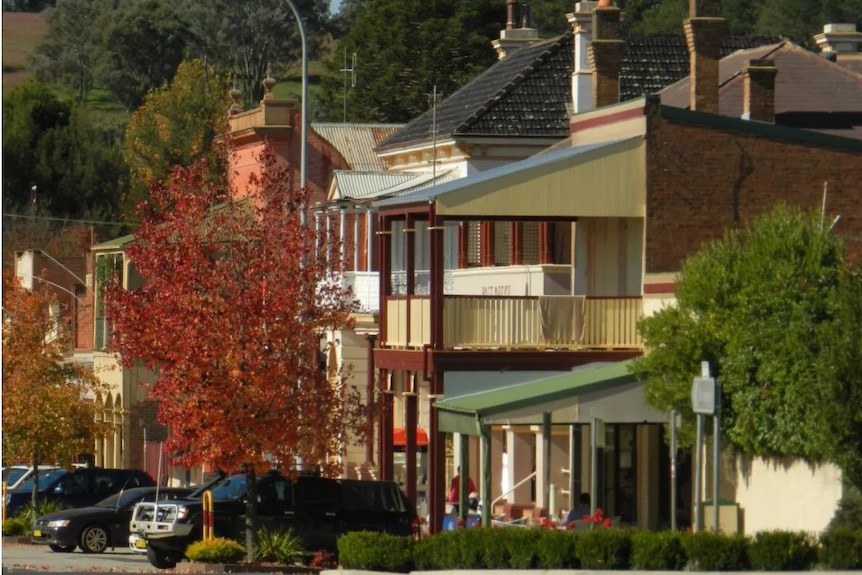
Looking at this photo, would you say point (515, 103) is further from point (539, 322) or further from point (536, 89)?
point (539, 322)

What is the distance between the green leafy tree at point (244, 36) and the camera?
406 feet

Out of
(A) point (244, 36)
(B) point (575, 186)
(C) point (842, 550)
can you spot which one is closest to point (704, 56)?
(B) point (575, 186)

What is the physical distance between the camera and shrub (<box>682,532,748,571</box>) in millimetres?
22016

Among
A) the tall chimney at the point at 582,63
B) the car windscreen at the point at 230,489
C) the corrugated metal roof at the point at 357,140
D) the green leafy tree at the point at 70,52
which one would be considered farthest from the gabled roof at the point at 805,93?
the green leafy tree at the point at 70,52

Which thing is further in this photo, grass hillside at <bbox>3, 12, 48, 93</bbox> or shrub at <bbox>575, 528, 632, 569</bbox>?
grass hillside at <bbox>3, 12, 48, 93</bbox>

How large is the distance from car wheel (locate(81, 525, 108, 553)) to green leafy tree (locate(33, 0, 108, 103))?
10125 cm

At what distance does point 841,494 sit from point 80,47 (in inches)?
4673

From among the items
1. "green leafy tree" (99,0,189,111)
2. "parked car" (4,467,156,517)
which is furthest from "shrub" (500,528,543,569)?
"green leafy tree" (99,0,189,111)

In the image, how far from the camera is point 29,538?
128 ft

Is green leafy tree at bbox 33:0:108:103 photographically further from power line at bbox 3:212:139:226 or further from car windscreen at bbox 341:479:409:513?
car windscreen at bbox 341:479:409:513

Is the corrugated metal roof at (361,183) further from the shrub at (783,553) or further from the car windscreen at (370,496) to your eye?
the shrub at (783,553)

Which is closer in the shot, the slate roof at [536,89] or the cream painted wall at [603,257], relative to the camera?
the cream painted wall at [603,257]

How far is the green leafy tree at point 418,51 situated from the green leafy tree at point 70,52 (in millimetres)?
57026

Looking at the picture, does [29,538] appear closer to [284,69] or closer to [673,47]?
[673,47]
